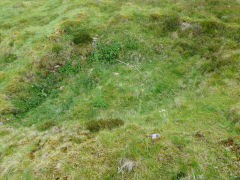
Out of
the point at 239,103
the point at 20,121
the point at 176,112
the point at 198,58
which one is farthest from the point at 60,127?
the point at 198,58

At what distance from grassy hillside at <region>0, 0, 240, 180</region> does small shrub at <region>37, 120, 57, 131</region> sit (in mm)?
58

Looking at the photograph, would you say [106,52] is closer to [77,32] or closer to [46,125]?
[77,32]

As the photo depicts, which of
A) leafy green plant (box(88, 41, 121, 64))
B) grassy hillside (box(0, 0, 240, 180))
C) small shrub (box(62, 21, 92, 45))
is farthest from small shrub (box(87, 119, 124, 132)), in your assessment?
small shrub (box(62, 21, 92, 45))

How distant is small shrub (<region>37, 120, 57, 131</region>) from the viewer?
8094 millimetres

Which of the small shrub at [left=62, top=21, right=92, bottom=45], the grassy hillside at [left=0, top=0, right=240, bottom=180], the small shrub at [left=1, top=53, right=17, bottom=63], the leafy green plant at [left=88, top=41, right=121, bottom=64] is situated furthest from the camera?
the small shrub at [left=62, top=21, right=92, bottom=45]

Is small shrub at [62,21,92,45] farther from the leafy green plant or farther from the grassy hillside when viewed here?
the leafy green plant

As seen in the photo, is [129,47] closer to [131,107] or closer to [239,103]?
[131,107]

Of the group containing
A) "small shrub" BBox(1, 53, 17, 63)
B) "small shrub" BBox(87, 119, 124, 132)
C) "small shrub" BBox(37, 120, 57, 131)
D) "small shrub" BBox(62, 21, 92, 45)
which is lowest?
"small shrub" BBox(37, 120, 57, 131)

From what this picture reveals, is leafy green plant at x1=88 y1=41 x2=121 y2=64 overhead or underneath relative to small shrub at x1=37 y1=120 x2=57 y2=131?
overhead

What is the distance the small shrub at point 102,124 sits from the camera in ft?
23.3

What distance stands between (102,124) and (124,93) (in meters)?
2.63

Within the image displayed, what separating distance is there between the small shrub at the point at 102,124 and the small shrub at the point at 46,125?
1.87 m

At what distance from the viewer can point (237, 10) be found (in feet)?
49.2

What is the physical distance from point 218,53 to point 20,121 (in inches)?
437
